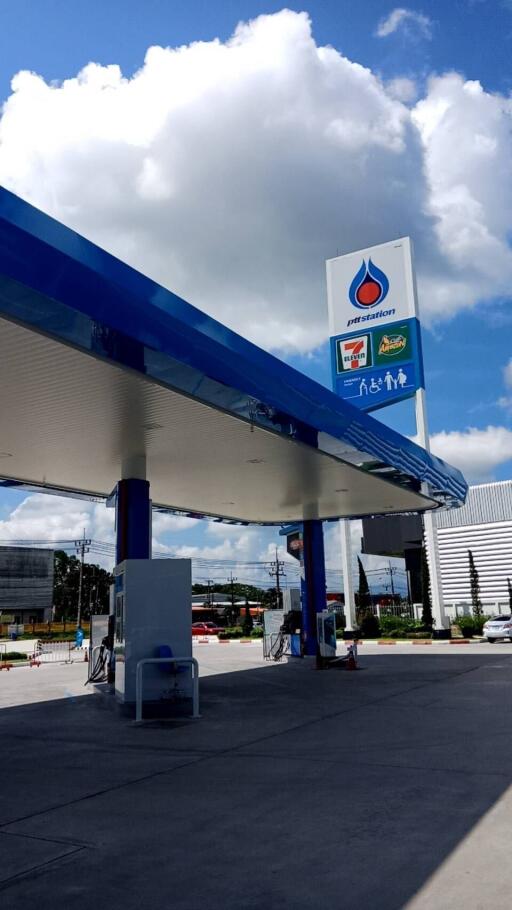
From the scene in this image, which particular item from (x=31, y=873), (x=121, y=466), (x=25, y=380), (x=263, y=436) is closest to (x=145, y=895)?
(x=31, y=873)

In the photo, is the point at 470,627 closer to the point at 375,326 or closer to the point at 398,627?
the point at 398,627

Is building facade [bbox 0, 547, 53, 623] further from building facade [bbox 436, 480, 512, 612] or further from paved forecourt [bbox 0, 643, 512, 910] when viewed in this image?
paved forecourt [bbox 0, 643, 512, 910]

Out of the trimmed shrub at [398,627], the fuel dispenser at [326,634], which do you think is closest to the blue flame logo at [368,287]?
the fuel dispenser at [326,634]

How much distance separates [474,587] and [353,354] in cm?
2390

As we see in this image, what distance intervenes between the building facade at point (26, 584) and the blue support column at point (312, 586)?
52202 millimetres

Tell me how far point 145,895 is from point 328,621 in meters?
15.8

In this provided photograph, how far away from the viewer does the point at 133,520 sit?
1542cm

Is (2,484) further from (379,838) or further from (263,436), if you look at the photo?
(379,838)

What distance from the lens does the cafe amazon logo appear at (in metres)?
23.8

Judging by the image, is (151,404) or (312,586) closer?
(151,404)

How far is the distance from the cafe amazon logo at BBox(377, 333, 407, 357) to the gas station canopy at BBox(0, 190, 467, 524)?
599cm

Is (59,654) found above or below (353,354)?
below

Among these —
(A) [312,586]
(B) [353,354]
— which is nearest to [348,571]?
(A) [312,586]

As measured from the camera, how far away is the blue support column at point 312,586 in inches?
873
